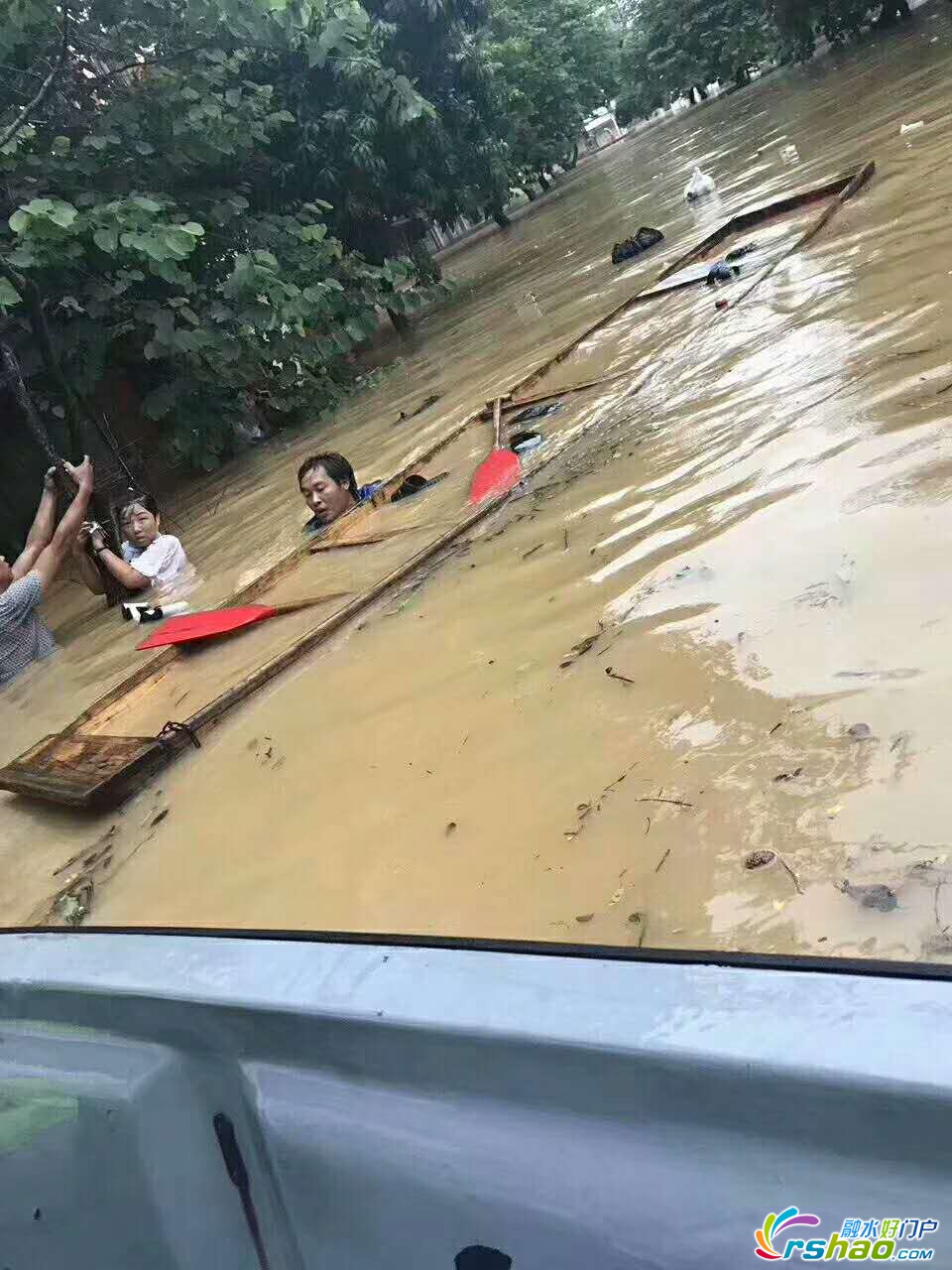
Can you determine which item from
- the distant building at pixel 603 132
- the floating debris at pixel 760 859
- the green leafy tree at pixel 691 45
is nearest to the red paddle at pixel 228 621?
the floating debris at pixel 760 859

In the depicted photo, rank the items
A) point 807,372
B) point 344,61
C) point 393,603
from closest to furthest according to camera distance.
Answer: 1. point 393,603
2. point 807,372
3. point 344,61

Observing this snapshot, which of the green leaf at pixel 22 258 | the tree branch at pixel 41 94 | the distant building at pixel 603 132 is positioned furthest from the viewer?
the distant building at pixel 603 132

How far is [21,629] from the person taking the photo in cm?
689

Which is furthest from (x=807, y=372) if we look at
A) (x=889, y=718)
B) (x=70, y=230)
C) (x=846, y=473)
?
(x=70, y=230)

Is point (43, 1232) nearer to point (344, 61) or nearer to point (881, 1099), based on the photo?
point (881, 1099)

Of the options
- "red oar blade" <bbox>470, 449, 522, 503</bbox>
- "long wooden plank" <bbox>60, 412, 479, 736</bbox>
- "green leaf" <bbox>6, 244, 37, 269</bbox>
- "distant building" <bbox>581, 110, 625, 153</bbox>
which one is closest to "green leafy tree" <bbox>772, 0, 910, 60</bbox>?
"long wooden plank" <bbox>60, 412, 479, 736</bbox>

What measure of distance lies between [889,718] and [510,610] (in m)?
2.03

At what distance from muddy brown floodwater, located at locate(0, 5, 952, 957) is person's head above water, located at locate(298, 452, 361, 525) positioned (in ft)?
2.45

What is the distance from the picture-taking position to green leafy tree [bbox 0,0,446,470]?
8836 mm

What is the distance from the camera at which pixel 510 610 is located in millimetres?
4355

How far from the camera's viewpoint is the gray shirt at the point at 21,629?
262 inches

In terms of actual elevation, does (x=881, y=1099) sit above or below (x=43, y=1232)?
above

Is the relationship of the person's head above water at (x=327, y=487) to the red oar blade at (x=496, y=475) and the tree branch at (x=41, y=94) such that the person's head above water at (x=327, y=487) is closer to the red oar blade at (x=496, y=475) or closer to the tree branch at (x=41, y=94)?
the red oar blade at (x=496, y=475)

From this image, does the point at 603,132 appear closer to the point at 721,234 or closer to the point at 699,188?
the point at 699,188
